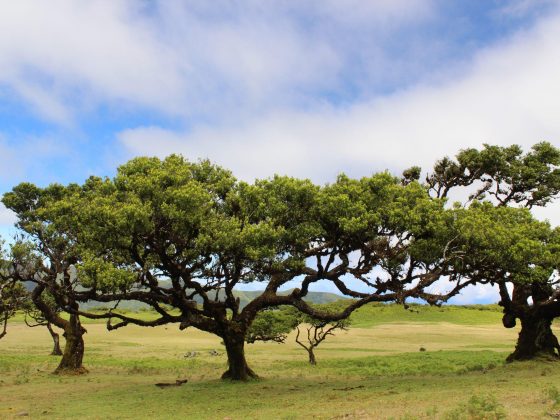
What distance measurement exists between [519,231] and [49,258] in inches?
1139

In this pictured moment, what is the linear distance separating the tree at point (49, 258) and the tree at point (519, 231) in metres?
22.3

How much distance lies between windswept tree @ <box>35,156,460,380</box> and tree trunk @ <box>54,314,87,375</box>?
43.4 feet

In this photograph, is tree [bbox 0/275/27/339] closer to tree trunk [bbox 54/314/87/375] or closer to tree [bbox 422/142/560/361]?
tree trunk [bbox 54/314/87/375]

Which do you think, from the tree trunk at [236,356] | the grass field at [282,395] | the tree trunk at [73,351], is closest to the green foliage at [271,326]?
the grass field at [282,395]

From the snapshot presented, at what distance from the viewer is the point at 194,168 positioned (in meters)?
29.9

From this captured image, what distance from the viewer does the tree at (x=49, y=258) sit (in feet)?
104

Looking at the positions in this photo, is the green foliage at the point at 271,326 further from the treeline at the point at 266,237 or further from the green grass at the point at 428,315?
the green grass at the point at 428,315

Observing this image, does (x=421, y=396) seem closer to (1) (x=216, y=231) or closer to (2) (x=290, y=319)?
(1) (x=216, y=231)

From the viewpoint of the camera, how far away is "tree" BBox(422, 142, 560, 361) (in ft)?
90.3

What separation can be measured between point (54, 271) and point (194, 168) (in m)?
13.6

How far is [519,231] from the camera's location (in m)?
26.5

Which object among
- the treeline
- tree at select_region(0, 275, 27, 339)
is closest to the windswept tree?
the treeline

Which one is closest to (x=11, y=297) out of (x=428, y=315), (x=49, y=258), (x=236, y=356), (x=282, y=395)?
(x=49, y=258)

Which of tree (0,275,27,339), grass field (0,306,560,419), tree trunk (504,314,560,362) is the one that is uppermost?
tree (0,275,27,339)
